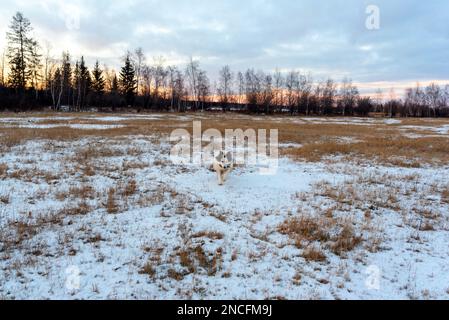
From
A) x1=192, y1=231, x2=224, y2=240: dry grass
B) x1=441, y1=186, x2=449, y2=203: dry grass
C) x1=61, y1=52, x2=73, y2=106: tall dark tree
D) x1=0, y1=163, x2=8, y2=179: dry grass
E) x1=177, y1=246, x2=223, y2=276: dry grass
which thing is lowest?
x1=177, y1=246, x2=223, y2=276: dry grass

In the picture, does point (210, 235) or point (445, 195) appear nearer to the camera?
point (210, 235)

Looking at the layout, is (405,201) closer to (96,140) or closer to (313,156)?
(313,156)

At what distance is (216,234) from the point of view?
6480mm

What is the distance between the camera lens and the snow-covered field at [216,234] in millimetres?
4684

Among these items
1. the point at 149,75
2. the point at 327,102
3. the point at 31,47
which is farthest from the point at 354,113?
the point at 31,47

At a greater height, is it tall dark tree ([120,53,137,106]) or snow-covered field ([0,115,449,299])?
tall dark tree ([120,53,137,106])

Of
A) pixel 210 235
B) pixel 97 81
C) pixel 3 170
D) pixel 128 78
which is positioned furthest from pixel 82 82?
pixel 210 235

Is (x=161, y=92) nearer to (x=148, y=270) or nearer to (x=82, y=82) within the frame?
(x=82, y=82)

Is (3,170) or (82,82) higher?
(82,82)

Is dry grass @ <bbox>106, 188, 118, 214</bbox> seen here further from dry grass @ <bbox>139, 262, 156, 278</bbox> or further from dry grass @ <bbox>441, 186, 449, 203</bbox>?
dry grass @ <bbox>441, 186, 449, 203</bbox>

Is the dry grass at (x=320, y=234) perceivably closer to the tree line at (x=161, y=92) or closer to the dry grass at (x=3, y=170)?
the dry grass at (x=3, y=170)

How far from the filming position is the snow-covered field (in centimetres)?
468

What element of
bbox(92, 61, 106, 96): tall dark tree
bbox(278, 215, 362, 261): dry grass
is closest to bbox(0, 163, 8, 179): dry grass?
bbox(278, 215, 362, 261): dry grass

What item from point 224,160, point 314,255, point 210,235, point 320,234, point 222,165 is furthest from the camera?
point 224,160
